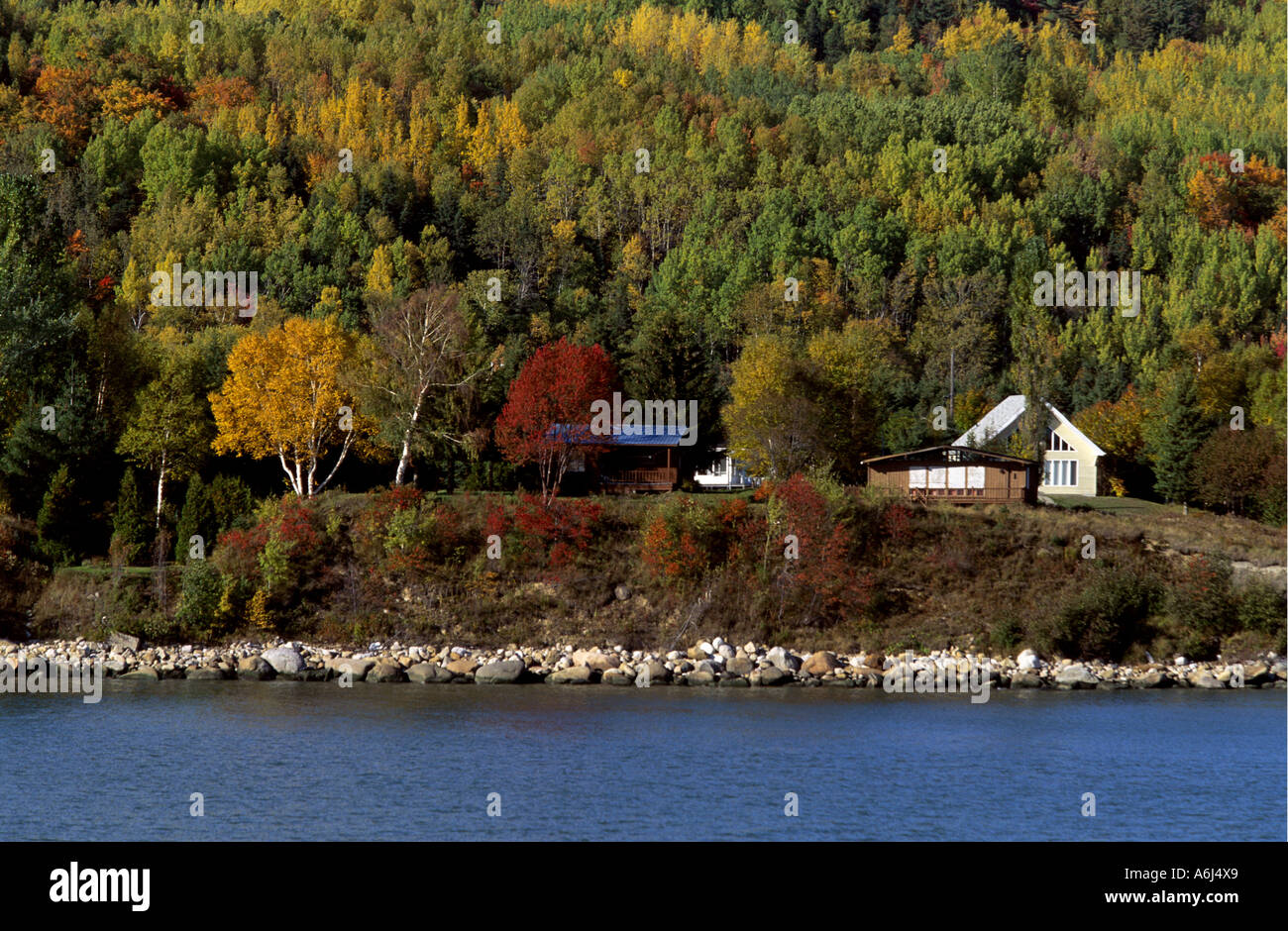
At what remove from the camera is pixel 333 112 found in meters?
140

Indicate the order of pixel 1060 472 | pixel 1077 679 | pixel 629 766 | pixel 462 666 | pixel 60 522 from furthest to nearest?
pixel 1060 472, pixel 60 522, pixel 462 666, pixel 1077 679, pixel 629 766

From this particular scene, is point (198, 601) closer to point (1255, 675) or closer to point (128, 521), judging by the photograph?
point (128, 521)

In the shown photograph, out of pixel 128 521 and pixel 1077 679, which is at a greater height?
pixel 128 521

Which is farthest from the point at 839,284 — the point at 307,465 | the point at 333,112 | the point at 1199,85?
the point at 1199,85

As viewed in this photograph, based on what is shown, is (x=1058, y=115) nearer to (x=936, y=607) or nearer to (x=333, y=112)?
(x=333, y=112)

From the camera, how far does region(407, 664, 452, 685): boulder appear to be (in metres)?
49.6

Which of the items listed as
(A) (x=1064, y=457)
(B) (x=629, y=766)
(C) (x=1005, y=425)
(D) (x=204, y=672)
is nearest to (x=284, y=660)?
(D) (x=204, y=672)

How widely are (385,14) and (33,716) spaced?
496 ft

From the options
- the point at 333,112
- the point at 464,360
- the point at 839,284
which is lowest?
the point at 464,360

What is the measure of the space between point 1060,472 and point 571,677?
36.5 m

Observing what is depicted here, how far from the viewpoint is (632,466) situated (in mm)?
67250

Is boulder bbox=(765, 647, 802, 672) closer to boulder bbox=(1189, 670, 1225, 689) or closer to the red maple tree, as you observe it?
the red maple tree

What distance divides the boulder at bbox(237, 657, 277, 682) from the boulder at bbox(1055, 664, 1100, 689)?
83.0ft
